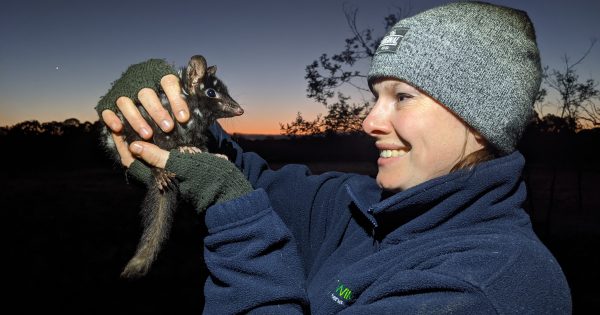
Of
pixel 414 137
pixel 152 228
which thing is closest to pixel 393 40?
pixel 414 137

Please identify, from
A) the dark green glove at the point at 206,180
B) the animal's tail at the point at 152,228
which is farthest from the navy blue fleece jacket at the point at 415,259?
the animal's tail at the point at 152,228

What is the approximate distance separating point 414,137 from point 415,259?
61 centimetres

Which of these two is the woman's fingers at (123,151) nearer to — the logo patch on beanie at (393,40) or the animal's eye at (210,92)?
the animal's eye at (210,92)

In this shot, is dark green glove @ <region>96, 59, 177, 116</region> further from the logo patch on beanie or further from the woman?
the logo patch on beanie

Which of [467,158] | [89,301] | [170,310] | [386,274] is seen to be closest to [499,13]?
[467,158]

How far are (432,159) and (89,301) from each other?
8573 mm

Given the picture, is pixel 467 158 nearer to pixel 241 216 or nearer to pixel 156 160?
pixel 241 216

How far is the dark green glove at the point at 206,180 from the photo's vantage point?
2027 mm

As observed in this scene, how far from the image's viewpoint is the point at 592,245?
49.0 feet

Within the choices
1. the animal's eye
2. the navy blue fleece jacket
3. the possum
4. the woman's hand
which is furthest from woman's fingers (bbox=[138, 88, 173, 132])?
→ the animal's eye

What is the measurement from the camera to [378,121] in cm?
215

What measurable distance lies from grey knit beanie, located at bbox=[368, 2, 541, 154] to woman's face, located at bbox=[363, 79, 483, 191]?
7 cm

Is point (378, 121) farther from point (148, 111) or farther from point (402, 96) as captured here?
point (148, 111)

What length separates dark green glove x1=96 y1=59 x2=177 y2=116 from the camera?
2523mm
